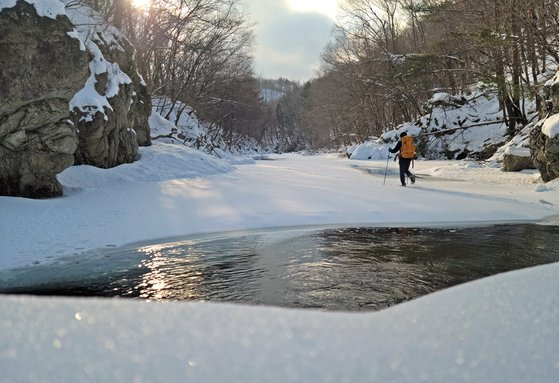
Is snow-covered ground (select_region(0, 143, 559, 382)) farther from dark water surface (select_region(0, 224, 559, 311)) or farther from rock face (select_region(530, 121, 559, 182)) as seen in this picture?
rock face (select_region(530, 121, 559, 182))

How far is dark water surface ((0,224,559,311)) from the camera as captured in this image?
13.7ft

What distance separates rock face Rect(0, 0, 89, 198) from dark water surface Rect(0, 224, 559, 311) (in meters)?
4.96

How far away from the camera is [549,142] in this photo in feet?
38.0

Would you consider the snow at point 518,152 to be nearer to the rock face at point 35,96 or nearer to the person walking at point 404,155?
the person walking at point 404,155

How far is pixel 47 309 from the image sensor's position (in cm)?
265

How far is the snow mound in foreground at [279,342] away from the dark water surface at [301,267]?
122 centimetres

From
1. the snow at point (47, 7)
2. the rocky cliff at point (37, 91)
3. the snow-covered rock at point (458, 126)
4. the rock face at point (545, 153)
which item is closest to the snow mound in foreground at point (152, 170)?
the rocky cliff at point (37, 91)

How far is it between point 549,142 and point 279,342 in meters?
12.2

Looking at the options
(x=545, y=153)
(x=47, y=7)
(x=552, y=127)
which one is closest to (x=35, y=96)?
(x=47, y=7)

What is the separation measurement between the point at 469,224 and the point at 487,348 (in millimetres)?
6401

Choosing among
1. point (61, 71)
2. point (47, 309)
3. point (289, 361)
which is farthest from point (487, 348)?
point (61, 71)

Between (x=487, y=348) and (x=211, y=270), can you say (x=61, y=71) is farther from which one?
(x=487, y=348)

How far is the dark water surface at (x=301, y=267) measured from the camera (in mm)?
4180

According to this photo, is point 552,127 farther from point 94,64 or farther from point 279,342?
point 94,64
